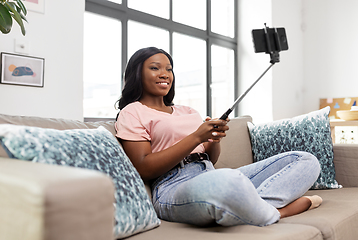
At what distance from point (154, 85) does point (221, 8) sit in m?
A: 2.84

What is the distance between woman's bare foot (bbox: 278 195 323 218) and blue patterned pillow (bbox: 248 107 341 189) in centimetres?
41

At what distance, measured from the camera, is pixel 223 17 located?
13.3 ft

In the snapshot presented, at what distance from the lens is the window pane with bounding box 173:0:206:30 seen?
349 centimetres

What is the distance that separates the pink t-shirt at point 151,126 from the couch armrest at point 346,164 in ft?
2.67

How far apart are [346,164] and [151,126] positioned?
105 centimetres

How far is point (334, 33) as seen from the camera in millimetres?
4098

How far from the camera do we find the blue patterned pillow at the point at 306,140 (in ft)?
5.57

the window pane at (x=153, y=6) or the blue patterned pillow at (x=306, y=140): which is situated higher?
the window pane at (x=153, y=6)

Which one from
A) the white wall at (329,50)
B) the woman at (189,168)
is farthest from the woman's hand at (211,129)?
the white wall at (329,50)

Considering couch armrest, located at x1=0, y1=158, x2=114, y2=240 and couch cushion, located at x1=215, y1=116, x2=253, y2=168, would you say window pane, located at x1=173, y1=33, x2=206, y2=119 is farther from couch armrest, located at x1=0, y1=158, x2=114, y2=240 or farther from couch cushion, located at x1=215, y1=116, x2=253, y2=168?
couch armrest, located at x1=0, y1=158, x2=114, y2=240

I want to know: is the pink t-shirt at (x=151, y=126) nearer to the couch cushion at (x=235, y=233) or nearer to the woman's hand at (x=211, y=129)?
the woman's hand at (x=211, y=129)

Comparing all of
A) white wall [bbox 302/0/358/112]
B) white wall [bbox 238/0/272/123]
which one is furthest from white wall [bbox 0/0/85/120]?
white wall [bbox 302/0/358/112]

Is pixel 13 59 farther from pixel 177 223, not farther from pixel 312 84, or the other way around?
pixel 312 84

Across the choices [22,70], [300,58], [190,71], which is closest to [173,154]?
[22,70]
